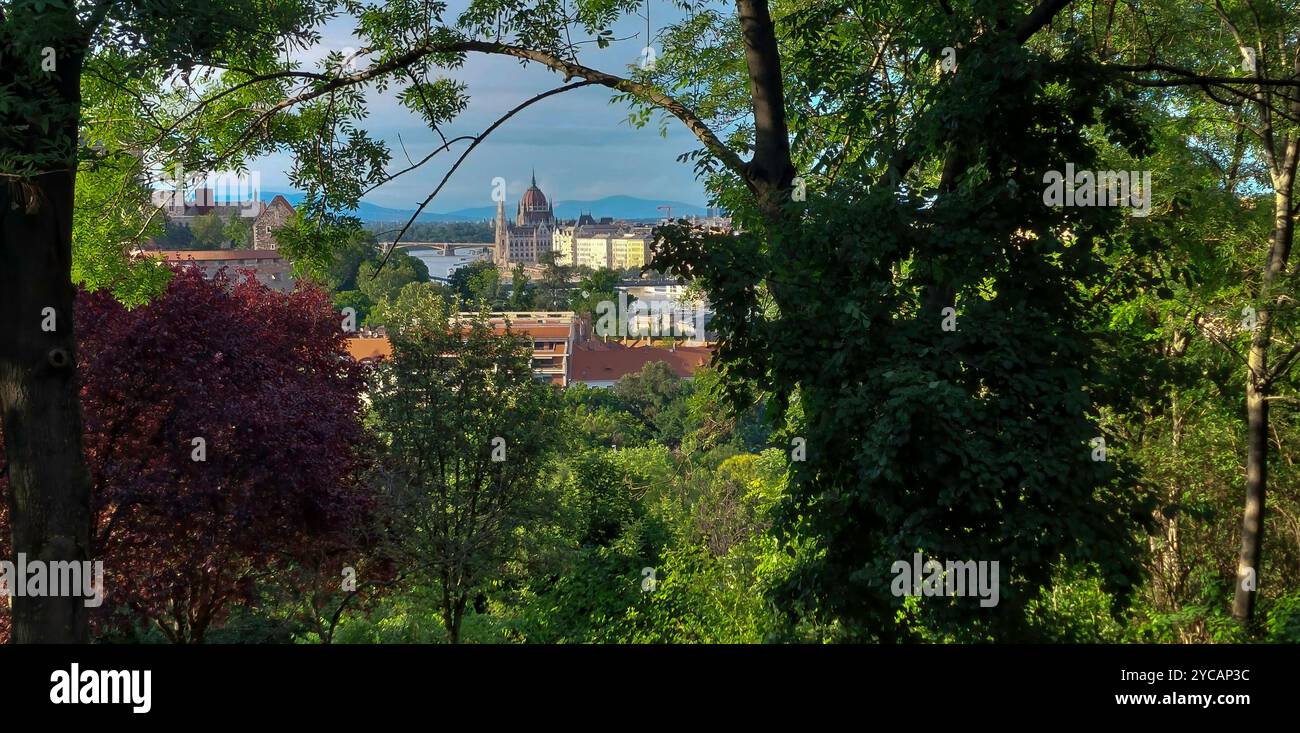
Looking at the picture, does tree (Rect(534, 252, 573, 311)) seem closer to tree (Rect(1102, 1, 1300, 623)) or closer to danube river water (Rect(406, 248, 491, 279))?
danube river water (Rect(406, 248, 491, 279))

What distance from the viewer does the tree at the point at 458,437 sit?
9180 millimetres

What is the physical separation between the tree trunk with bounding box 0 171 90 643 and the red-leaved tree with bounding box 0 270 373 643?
271cm

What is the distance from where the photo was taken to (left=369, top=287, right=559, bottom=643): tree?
30.1 feet

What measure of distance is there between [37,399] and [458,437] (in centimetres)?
435

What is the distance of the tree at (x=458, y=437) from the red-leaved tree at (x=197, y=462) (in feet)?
1.61

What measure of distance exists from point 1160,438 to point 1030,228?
21.5ft

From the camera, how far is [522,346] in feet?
32.0

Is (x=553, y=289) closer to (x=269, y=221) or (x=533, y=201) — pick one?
(x=269, y=221)

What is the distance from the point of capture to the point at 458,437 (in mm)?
9227

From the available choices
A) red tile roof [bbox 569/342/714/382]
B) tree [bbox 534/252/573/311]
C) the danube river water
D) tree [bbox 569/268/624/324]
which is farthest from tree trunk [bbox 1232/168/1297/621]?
the danube river water

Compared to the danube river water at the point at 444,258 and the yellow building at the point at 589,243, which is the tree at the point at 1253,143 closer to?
the danube river water at the point at 444,258

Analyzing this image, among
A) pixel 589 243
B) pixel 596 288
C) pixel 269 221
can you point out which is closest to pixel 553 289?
pixel 269 221

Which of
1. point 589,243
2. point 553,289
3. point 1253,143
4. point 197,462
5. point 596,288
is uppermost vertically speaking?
point 589,243
